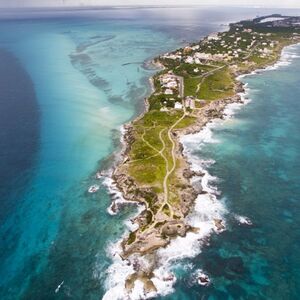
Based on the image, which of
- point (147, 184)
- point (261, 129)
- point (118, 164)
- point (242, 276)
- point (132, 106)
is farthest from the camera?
point (132, 106)

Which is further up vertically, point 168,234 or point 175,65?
point 168,234

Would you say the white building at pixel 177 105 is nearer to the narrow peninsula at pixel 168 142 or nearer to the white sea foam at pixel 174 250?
the narrow peninsula at pixel 168 142

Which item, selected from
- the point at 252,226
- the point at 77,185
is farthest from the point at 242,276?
the point at 77,185

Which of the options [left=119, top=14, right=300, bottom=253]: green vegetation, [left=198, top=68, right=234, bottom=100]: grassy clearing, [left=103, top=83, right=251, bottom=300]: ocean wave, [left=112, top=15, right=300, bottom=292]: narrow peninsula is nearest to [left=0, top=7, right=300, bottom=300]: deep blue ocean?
[left=103, top=83, right=251, bottom=300]: ocean wave

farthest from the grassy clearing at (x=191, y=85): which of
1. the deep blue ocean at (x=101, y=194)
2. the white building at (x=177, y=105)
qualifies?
the deep blue ocean at (x=101, y=194)

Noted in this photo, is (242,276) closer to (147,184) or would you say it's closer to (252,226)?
(252,226)

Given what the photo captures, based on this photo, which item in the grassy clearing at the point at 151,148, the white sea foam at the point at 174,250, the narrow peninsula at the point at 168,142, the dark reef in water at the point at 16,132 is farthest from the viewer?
the dark reef in water at the point at 16,132

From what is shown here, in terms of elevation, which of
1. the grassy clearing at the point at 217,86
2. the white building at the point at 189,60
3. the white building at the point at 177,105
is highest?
the white building at the point at 177,105
